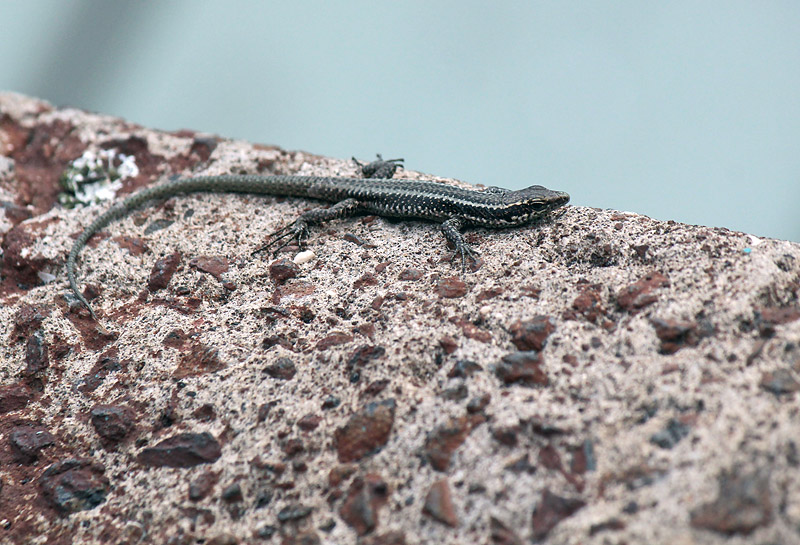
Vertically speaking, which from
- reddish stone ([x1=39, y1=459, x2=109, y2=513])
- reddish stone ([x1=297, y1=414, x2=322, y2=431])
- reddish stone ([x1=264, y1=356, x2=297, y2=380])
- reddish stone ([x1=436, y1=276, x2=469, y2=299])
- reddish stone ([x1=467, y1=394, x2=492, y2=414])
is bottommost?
reddish stone ([x1=39, y1=459, x2=109, y2=513])

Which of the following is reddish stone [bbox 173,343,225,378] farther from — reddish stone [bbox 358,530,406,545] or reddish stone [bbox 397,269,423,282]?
reddish stone [bbox 358,530,406,545]

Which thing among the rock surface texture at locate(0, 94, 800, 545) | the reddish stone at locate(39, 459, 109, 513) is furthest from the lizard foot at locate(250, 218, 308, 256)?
the reddish stone at locate(39, 459, 109, 513)

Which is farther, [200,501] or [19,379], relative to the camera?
[19,379]

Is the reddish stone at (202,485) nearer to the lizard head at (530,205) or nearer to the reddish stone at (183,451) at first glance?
the reddish stone at (183,451)

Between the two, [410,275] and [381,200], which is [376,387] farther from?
[381,200]

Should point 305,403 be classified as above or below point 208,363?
below

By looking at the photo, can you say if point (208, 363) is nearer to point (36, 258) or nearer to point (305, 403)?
point (305, 403)

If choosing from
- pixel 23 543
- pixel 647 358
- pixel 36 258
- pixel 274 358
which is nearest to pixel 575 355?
pixel 647 358
